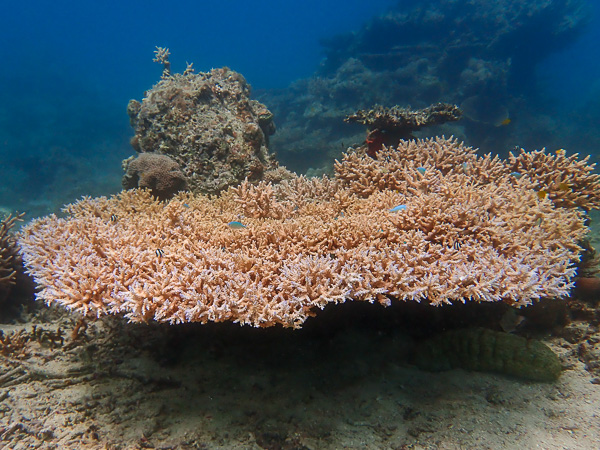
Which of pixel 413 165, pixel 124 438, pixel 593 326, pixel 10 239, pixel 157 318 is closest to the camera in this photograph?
pixel 157 318

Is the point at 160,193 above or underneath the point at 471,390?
above

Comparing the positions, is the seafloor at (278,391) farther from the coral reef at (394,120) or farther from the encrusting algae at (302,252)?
the coral reef at (394,120)

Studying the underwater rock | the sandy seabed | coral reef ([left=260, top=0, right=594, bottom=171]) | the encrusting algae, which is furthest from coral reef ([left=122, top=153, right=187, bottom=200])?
coral reef ([left=260, top=0, right=594, bottom=171])

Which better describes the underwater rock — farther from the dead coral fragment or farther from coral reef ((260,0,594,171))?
coral reef ((260,0,594,171))

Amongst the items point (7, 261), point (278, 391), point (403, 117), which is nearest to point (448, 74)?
point (403, 117)

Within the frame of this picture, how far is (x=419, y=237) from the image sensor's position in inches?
121

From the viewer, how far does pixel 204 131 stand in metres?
6.42

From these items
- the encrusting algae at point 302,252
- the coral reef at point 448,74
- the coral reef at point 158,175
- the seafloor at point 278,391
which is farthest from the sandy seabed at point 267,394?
the coral reef at point 448,74

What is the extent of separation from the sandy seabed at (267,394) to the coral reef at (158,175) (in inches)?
104

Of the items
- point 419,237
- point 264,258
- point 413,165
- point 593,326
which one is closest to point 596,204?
point 593,326

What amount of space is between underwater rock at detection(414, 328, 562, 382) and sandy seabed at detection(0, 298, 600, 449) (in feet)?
0.34

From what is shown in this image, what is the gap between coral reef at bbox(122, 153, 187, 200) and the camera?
5.56 m

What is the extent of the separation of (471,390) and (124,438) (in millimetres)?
3149

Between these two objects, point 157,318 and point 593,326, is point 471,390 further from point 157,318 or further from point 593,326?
point 157,318
